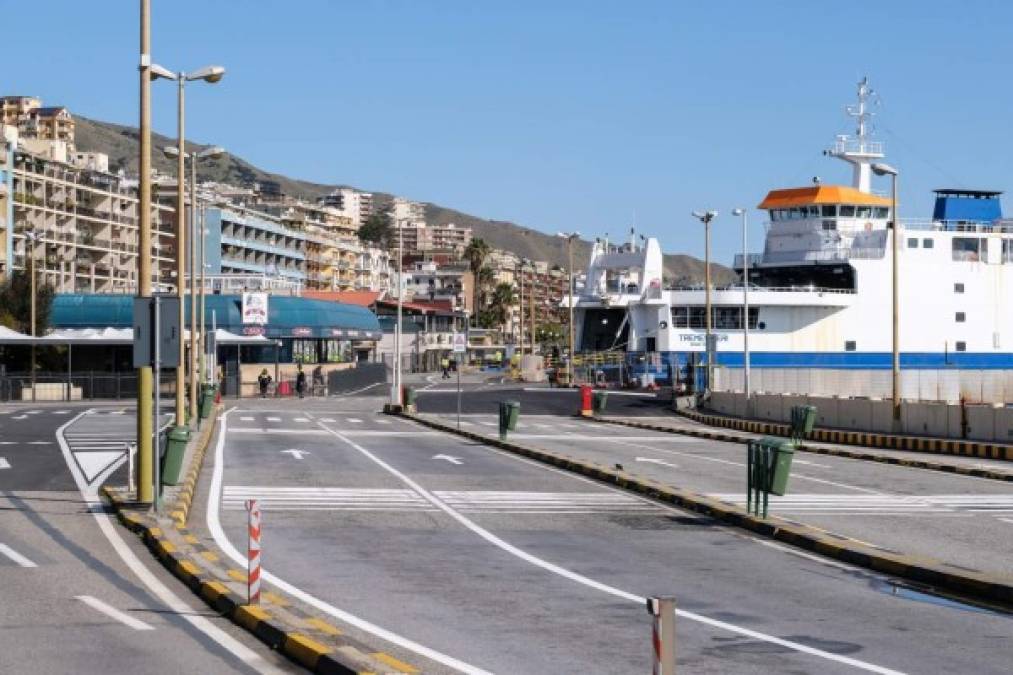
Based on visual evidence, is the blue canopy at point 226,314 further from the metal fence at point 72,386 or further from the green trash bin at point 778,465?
the green trash bin at point 778,465

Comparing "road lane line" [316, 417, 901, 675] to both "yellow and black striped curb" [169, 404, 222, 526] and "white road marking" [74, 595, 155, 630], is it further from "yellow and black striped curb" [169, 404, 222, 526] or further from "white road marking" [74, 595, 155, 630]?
"white road marking" [74, 595, 155, 630]

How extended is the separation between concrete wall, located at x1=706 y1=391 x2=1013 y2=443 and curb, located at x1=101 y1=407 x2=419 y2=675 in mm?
29426

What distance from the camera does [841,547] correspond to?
1748 cm

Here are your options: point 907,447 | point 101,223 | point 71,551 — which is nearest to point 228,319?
point 101,223

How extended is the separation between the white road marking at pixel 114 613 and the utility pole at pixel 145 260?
21.6 ft

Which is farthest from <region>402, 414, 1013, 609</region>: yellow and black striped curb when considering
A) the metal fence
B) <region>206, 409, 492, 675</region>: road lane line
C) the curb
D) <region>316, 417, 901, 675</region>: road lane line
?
the metal fence

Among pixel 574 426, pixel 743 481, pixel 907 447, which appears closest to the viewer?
pixel 743 481

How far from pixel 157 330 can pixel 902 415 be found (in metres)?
31.8

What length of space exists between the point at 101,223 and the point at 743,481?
10969cm

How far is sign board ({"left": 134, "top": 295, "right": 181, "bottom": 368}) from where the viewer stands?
18828mm

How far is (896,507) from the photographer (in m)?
24.0

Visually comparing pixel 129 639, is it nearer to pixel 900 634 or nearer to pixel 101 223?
pixel 900 634

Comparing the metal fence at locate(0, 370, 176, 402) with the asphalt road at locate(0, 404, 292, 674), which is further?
the metal fence at locate(0, 370, 176, 402)

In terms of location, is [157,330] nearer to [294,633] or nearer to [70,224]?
[294,633]
